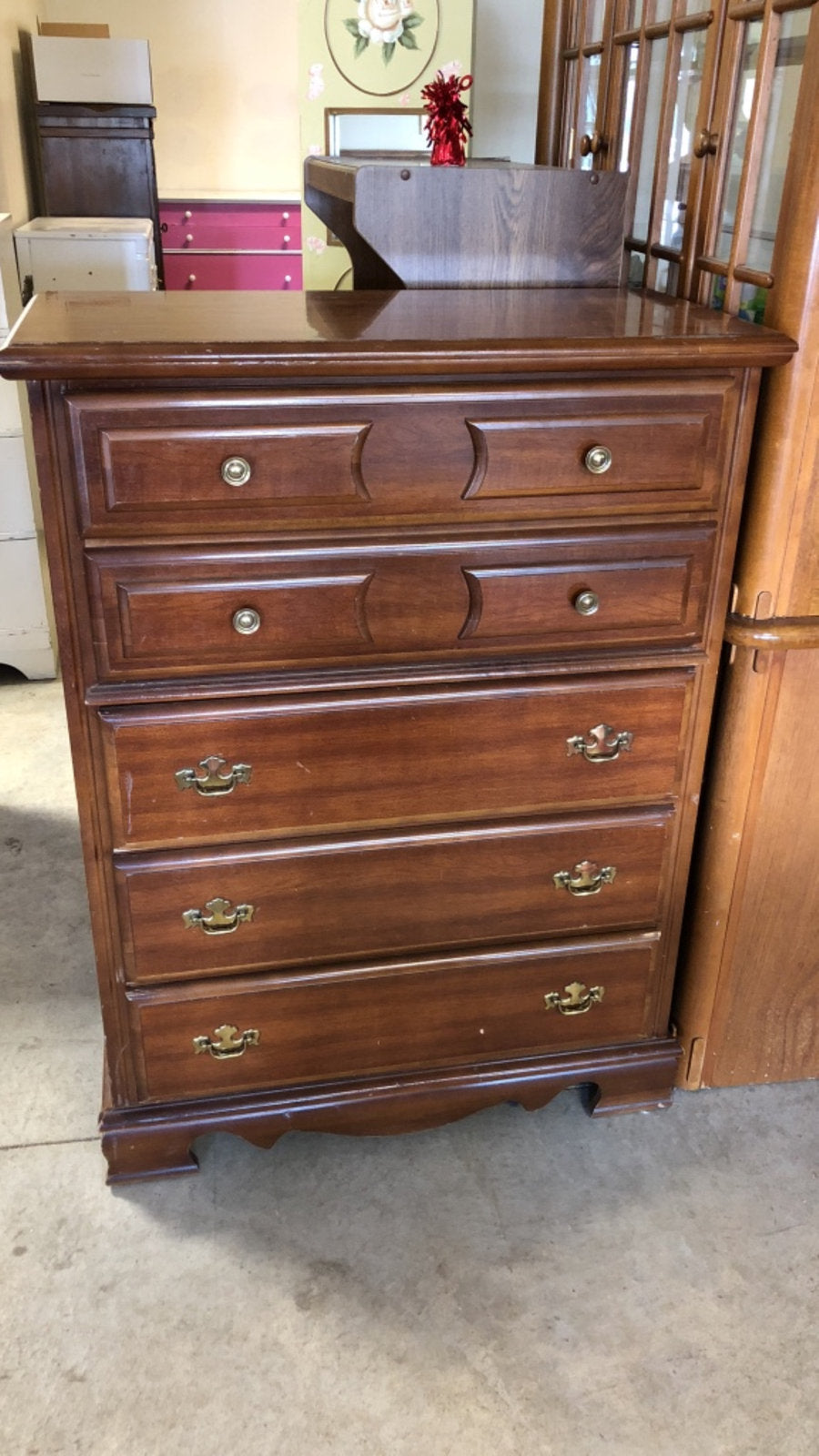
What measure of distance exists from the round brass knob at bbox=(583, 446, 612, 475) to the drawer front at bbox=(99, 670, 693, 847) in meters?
0.30

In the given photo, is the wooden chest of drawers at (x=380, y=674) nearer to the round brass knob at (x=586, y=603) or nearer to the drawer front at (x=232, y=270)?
the round brass knob at (x=586, y=603)

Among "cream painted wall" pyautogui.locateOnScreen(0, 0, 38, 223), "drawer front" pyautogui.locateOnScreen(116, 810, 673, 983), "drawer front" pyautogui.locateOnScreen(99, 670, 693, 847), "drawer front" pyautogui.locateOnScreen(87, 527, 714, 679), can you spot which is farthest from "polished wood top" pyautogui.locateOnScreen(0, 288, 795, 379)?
"cream painted wall" pyautogui.locateOnScreen(0, 0, 38, 223)

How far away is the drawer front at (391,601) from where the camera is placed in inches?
57.2

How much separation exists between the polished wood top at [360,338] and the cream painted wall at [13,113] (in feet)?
10.9

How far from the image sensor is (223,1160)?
1.85m

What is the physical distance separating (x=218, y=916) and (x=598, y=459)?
81 centimetres

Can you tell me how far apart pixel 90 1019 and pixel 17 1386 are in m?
0.73

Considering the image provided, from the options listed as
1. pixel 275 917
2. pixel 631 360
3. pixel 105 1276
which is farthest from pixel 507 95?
pixel 105 1276

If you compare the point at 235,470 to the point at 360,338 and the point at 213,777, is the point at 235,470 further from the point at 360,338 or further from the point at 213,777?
the point at 213,777

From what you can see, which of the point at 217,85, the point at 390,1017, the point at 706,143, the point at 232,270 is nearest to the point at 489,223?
the point at 706,143

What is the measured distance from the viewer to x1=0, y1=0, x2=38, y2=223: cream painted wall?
450cm

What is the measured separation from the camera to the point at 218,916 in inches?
65.1

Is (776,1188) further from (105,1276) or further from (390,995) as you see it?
(105,1276)

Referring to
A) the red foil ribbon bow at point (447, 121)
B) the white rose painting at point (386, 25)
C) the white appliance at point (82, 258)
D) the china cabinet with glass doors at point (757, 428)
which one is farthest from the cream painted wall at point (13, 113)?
the china cabinet with glass doors at point (757, 428)
